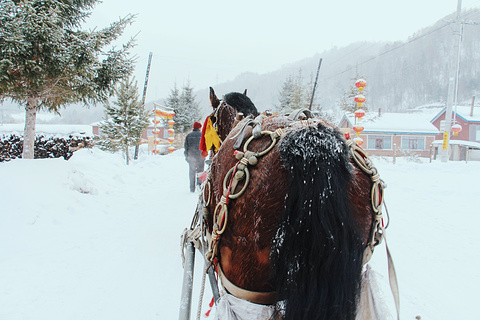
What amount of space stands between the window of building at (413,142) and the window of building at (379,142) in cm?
215

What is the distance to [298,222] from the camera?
42.9 inches

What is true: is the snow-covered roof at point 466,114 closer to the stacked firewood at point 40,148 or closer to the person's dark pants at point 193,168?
the person's dark pants at point 193,168

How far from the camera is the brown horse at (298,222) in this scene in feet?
3.56

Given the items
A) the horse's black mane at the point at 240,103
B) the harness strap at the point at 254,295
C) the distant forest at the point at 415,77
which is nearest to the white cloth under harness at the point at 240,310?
the harness strap at the point at 254,295

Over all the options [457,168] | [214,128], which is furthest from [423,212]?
[457,168]

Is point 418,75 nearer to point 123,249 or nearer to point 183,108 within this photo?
point 183,108

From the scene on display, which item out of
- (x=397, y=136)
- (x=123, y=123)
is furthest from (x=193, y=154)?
(x=397, y=136)

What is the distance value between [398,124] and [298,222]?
35908mm

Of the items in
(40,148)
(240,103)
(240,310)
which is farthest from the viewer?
(40,148)

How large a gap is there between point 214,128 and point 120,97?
1125cm

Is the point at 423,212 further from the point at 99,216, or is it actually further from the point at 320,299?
the point at 99,216

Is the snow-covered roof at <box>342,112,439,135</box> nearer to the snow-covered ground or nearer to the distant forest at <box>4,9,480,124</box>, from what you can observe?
the snow-covered ground

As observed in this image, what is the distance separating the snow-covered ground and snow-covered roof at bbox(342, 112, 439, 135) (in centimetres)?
2597

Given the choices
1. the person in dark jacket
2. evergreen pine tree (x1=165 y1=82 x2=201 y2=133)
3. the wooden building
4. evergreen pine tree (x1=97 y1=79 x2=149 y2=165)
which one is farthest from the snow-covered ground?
the wooden building
